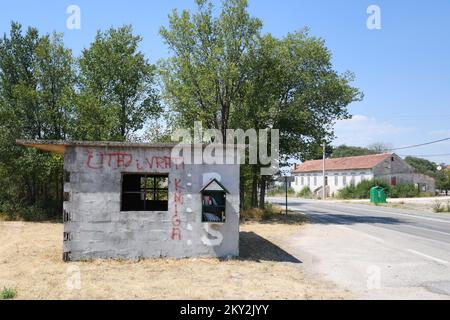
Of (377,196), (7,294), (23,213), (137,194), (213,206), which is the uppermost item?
(137,194)

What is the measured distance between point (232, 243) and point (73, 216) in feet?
13.0

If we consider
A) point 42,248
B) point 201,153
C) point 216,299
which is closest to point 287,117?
point 201,153

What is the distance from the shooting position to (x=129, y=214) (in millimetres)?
10547

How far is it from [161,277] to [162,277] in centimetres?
2

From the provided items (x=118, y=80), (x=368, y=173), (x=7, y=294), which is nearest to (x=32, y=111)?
(x=118, y=80)

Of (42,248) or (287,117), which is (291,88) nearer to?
(287,117)

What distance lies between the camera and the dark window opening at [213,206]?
35.2 ft

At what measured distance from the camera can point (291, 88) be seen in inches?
906

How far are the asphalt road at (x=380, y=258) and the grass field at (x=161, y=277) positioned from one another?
0.69 m

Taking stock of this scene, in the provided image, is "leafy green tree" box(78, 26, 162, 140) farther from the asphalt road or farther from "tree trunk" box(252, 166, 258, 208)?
the asphalt road

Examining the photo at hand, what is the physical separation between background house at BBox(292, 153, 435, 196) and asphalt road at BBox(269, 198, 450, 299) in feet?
121

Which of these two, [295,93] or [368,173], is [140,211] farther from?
[368,173]
